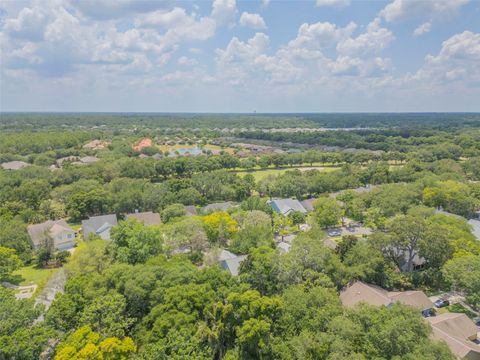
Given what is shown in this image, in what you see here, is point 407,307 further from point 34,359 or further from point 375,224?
point 375,224

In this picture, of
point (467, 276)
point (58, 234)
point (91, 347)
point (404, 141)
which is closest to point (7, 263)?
point (58, 234)

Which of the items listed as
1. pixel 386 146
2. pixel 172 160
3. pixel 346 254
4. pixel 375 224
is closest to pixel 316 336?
pixel 346 254

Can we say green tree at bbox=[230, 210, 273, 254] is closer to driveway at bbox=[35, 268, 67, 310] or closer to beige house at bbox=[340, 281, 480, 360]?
beige house at bbox=[340, 281, 480, 360]

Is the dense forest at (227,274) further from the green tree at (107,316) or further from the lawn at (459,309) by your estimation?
the lawn at (459,309)

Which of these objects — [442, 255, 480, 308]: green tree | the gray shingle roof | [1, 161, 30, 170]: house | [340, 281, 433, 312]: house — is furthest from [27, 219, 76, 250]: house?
[1, 161, 30, 170]: house

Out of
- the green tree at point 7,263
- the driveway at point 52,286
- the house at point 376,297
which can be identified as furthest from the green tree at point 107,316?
the house at point 376,297
